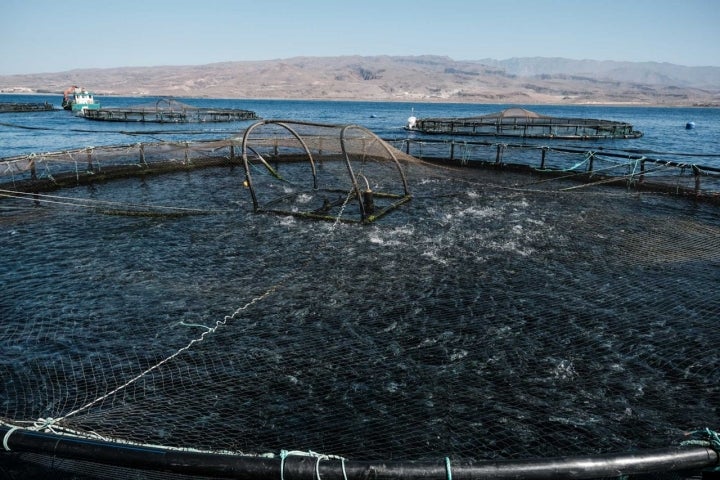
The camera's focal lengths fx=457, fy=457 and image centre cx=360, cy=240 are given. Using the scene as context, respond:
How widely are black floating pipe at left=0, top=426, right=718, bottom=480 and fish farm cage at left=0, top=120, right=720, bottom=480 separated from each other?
0.6 inches

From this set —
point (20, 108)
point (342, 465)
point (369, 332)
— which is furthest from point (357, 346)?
point (20, 108)

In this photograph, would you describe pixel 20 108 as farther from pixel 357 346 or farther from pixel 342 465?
pixel 342 465

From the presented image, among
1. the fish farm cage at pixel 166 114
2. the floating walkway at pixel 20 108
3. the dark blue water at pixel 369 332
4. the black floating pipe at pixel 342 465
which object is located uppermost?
the floating walkway at pixel 20 108

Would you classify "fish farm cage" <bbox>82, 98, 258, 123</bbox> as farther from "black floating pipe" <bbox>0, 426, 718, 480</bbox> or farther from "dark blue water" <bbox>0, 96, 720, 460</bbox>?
"black floating pipe" <bbox>0, 426, 718, 480</bbox>

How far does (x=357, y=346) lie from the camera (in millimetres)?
9969

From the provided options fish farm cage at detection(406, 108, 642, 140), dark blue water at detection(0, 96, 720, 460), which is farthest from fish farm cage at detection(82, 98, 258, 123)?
dark blue water at detection(0, 96, 720, 460)

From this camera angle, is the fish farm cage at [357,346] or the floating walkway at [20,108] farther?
the floating walkway at [20,108]

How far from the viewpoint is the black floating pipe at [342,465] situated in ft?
10.0

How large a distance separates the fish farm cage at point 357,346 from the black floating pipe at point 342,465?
0.01m

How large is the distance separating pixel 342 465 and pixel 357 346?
274 inches

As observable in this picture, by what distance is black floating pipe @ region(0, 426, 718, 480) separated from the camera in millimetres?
3059

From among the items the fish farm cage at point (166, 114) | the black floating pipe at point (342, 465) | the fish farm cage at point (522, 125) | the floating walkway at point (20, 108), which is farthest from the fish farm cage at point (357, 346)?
the floating walkway at point (20, 108)

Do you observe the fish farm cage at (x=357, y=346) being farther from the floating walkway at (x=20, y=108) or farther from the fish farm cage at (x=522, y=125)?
the floating walkway at (x=20, y=108)

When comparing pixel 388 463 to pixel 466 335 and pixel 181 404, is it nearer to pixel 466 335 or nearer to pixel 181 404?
pixel 181 404
